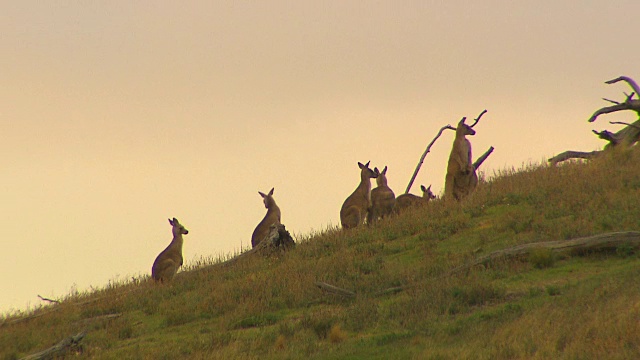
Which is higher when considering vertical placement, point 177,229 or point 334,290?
point 177,229

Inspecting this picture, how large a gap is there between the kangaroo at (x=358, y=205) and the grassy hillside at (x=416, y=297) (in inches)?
41.6

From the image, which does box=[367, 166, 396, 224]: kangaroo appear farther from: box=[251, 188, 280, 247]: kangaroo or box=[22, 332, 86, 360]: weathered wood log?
box=[22, 332, 86, 360]: weathered wood log

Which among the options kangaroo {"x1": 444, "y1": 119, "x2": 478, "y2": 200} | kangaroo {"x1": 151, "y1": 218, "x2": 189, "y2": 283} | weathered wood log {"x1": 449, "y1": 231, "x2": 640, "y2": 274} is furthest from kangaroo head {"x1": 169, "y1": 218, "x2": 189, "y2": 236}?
weathered wood log {"x1": 449, "y1": 231, "x2": 640, "y2": 274}

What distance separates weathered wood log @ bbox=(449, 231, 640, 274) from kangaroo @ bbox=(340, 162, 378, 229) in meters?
8.13

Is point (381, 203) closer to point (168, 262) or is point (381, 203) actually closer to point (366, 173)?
point (366, 173)

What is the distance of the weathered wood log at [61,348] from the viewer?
13867 mm

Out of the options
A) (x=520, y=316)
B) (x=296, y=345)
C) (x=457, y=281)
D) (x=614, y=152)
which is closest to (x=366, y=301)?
(x=457, y=281)

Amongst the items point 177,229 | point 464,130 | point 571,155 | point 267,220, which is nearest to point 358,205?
point 267,220

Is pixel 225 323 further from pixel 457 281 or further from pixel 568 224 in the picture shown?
pixel 568 224

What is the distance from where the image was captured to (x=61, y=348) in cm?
1408

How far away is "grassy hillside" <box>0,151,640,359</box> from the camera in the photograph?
38.3 feet

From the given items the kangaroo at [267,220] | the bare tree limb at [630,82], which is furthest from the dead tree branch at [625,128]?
the kangaroo at [267,220]

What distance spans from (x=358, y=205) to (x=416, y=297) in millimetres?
9870

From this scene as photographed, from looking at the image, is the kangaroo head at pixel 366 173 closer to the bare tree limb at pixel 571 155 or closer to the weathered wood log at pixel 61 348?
the bare tree limb at pixel 571 155
